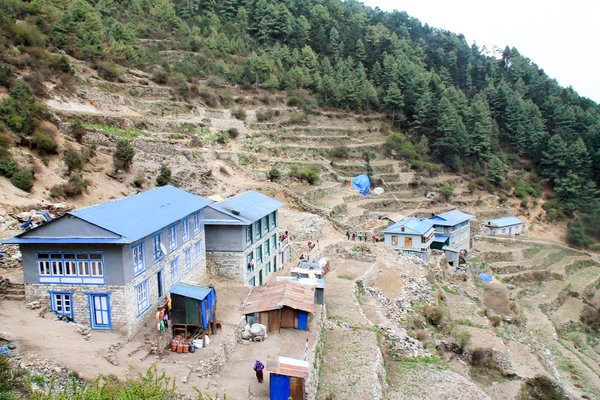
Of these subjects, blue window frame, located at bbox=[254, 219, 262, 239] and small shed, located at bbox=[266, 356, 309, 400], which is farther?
blue window frame, located at bbox=[254, 219, 262, 239]

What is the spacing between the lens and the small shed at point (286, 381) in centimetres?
1425

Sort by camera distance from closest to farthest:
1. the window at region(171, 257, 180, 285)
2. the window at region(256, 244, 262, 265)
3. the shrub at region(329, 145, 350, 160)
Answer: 1. the window at region(171, 257, 180, 285)
2. the window at region(256, 244, 262, 265)
3. the shrub at region(329, 145, 350, 160)

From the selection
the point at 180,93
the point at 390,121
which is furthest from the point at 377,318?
the point at 390,121

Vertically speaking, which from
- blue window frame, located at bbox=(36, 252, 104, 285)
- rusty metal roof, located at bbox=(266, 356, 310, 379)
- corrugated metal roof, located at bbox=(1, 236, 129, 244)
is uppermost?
corrugated metal roof, located at bbox=(1, 236, 129, 244)

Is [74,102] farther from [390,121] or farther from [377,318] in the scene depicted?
[390,121]

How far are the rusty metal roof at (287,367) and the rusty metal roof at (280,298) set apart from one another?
3.78 metres

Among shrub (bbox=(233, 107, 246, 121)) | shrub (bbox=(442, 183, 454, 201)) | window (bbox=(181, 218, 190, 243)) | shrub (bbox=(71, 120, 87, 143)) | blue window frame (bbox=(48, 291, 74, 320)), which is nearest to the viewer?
blue window frame (bbox=(48, 291, 74, 320))

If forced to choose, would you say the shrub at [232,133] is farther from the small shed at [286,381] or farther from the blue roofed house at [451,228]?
the small shed at [286,381]

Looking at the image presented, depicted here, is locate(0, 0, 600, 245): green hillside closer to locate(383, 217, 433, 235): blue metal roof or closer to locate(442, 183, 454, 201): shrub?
locate(442, 183, 454, 201): shrub

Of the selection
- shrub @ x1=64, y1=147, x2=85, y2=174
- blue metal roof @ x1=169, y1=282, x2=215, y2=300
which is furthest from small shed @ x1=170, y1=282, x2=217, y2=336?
shrub @ x1=64, y1=147, x2=85, y2=174

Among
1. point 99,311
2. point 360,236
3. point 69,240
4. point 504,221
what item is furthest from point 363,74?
point 99,311

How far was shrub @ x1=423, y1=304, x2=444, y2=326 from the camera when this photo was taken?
26484 mm

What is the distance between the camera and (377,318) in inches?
932

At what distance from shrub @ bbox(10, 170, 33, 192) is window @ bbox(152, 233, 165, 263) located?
9494mm
